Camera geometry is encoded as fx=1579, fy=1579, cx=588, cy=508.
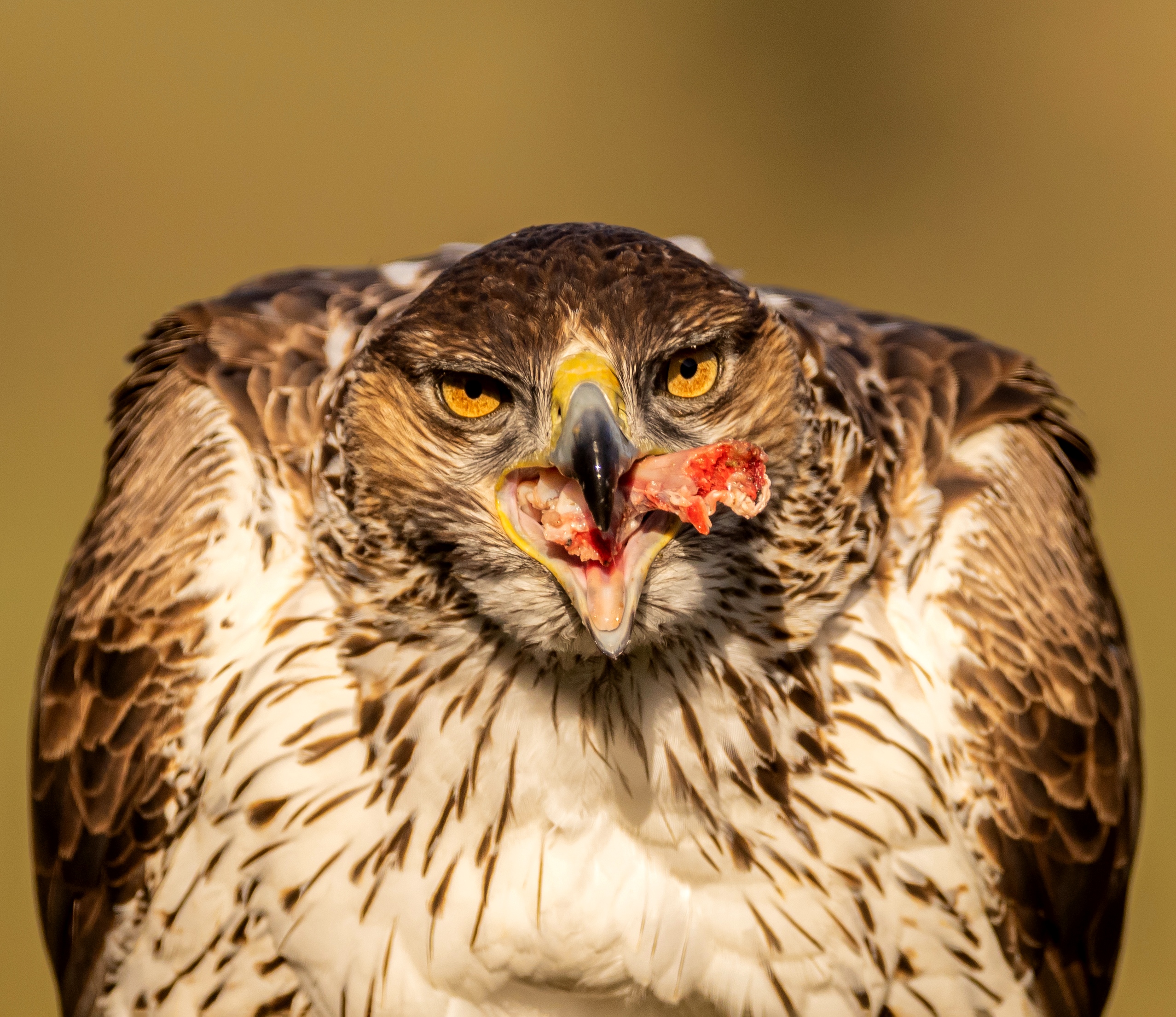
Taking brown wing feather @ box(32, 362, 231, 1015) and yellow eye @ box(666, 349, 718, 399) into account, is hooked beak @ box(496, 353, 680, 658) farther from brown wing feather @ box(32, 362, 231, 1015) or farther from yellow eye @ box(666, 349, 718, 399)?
brown wing feather @ box(32, 362, 231, 1015)

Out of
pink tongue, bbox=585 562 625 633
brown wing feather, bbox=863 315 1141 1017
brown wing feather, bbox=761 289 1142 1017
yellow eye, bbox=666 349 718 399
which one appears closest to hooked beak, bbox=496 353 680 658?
pink tongue, bbox=585 562 625 633

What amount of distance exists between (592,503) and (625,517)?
127 millimetres

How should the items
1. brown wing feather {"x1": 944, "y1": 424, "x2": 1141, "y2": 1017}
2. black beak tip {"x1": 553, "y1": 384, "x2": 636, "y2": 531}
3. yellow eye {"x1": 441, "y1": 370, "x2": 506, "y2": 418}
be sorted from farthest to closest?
brown wing feather {"x1": 944, "y1": 424, "x2": 1141, "y2": 1017} → yellow eye {"x1": 441, "y1": 370, "x2": 506, "y2": 418} → black beak tip {"x1": 553, "y1": 384, "x2": 636, "y2": 531}

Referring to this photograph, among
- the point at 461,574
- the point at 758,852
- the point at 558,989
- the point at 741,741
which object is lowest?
the point at 558,989

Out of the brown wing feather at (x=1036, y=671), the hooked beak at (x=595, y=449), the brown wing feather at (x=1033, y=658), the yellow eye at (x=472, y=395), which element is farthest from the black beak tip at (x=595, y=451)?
the brown wing feather at (x=1036, y=671)

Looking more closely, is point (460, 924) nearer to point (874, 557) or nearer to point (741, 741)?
point (741, 741)

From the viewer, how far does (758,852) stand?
2.63m

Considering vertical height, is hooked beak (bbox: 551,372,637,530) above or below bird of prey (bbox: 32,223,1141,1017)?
above

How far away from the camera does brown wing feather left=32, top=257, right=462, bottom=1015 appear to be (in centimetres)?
279

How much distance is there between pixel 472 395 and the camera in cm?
220

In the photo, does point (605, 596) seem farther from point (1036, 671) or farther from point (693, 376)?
point (1036, 671)

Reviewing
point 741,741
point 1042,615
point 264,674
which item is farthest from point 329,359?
point 1042,615

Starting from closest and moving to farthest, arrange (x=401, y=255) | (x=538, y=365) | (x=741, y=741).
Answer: (x=538, y=365)
(x=741, y=741)
(x=401, y=255)

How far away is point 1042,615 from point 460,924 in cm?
117
